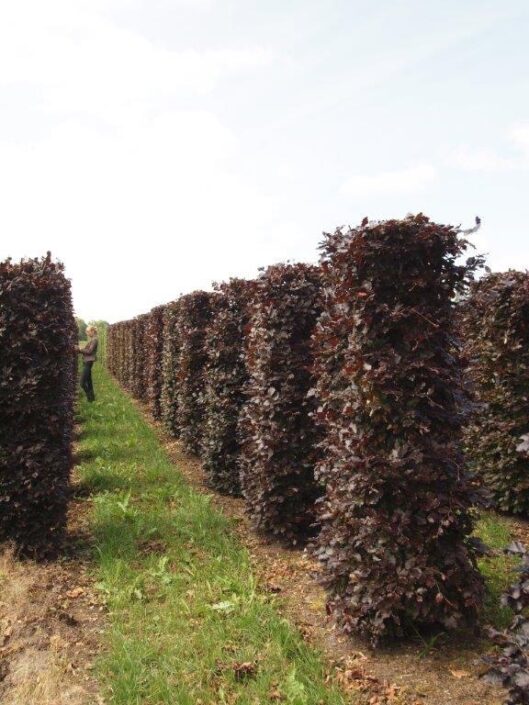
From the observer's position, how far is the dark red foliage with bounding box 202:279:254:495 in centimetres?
840

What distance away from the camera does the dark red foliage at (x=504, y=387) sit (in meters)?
6.79

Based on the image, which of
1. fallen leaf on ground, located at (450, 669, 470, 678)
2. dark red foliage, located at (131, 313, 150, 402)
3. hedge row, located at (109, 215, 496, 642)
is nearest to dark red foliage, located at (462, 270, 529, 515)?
hedge row, located at (109, 215, 496, 642)

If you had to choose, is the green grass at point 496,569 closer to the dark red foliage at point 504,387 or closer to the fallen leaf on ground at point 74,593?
the dark red foliage at point 504,387

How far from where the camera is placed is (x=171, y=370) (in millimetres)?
13141

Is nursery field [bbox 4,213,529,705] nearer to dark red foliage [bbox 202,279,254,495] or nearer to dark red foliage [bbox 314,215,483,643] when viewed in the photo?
dark red foliage [bbox 314,215,483,643]

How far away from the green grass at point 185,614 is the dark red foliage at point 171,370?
4427 millimetres

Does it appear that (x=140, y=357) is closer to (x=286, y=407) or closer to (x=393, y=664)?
(x=286, y=407)

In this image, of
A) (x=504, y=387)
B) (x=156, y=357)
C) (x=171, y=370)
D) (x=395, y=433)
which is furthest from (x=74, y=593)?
(x=156, y=357)

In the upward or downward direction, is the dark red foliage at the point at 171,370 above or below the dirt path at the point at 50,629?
above

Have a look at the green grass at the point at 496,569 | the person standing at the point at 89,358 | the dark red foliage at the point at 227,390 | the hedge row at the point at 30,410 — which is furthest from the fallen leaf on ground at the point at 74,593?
the person standing at the point at 89,358

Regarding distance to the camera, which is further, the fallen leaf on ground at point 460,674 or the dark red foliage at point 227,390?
the dark red foliage at point 227,390

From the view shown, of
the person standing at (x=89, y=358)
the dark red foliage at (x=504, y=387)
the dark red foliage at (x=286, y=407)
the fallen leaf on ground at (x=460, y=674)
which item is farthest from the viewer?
the person standing at (x=89, y=358)

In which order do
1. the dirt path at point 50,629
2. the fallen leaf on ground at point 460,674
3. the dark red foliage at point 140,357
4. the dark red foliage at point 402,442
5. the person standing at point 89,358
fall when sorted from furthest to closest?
1. the dark red foliage at point 140,357
2. the person standing at point 89,358
3. the dark red foliage at point 402,442
4. the dirt path at point 50,629
5. the fallen leaf on ground at point 460,674

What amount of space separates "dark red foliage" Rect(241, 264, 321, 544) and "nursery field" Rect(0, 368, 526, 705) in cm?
41
